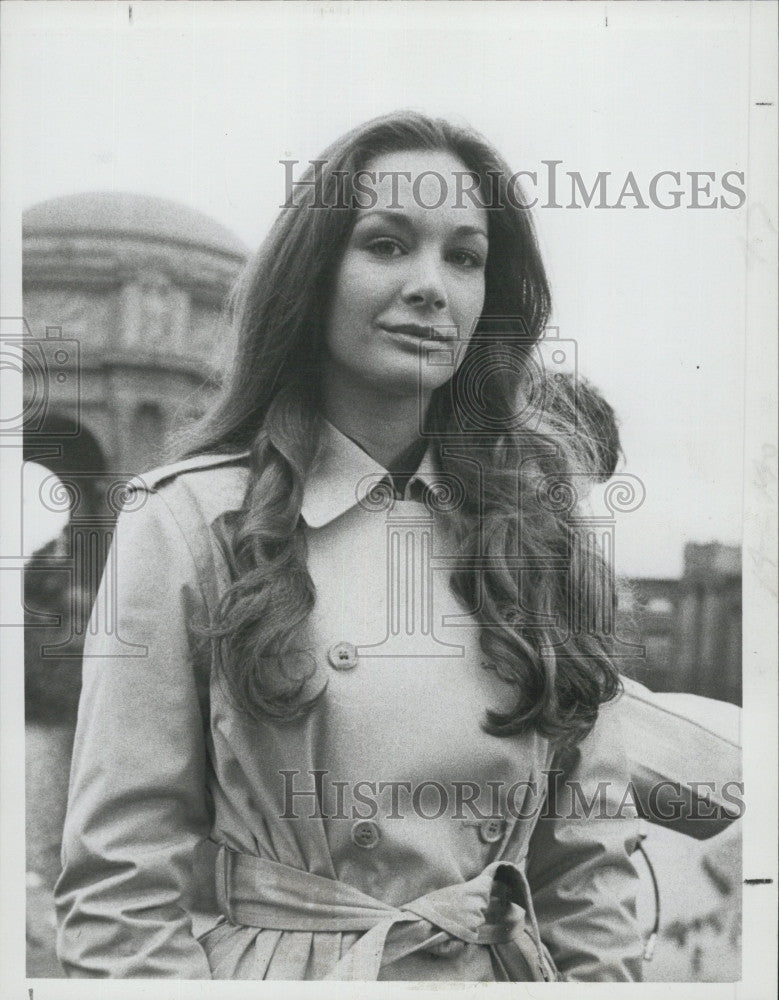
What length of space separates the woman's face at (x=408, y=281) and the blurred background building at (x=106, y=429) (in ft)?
1.04

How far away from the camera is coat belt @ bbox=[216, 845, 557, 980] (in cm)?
294

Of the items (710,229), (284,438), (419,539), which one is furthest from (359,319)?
(710,229)

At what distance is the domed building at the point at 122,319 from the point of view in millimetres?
3039

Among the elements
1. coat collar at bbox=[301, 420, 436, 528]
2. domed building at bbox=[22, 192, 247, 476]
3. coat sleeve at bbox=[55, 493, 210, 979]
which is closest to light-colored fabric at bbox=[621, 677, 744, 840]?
coat collar at bbox=[301, 420, 436, 528]

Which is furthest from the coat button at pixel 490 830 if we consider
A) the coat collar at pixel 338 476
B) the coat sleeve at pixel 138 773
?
the coat collar at pixel 338 476

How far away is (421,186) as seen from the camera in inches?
118

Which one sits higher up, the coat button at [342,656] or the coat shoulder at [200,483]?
the coat shoulder at [200,483]

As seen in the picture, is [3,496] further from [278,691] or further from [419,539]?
[419,539]

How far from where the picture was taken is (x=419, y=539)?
303cm

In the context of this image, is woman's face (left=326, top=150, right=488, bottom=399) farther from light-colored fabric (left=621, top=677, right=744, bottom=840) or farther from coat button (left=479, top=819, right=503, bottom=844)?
coat button (left=479, top=819, right=503, bottom=844)

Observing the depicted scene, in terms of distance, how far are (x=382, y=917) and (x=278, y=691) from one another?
62cm

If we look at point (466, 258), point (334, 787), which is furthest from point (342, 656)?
point (466, 258)

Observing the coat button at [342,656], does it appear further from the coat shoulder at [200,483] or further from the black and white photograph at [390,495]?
the coat shoulder at [200,483]

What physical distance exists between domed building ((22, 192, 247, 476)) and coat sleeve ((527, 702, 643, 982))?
4.44ft
